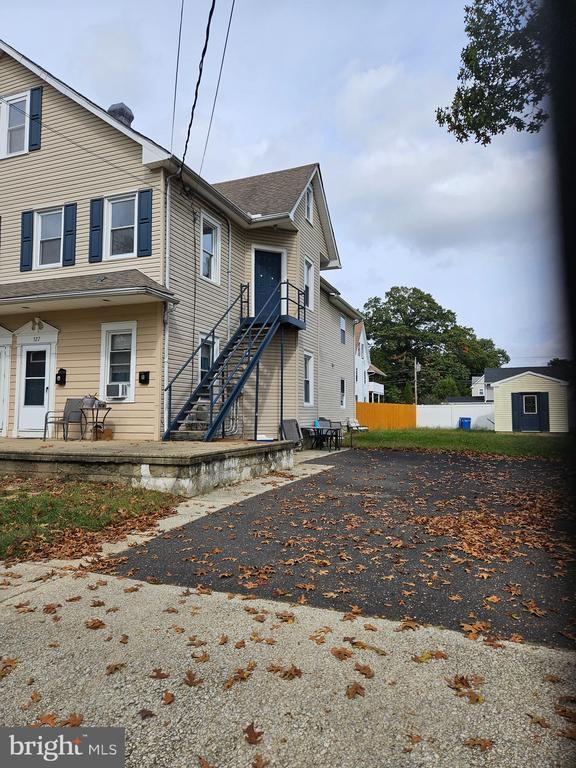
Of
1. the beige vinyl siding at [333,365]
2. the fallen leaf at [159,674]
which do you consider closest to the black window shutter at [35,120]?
the beige vinyl siding at [333,365]

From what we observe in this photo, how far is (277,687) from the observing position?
8.72 ft

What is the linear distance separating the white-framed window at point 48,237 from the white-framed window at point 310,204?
7388 mm

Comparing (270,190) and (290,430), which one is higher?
(270,190)

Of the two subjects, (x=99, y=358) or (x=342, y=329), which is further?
(x=342, y=329)

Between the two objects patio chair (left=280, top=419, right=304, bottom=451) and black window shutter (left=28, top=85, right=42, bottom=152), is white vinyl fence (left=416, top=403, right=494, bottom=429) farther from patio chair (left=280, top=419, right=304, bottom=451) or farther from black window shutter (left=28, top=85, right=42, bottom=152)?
black window shutter (left=28, top=85, right=42, bottom=152)

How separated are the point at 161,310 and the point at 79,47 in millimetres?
7028

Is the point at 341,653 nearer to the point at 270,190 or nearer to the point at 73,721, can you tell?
the point at 73,721

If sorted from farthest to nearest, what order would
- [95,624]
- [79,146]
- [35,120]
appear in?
[35,120] < [79,146] < [95,624]

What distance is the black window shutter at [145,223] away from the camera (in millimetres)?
11266

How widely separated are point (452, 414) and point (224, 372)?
22899 millimetres

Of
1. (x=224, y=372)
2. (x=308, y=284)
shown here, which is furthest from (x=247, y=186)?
(x=224, y=372)

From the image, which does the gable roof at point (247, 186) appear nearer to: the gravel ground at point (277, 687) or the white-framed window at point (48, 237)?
the white-framed window at point (48, 237)

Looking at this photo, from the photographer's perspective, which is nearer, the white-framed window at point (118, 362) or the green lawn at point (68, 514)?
the green lawn at point (68, 514)

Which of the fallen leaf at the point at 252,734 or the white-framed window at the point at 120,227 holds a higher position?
the white-framed window at the point at 120,227
